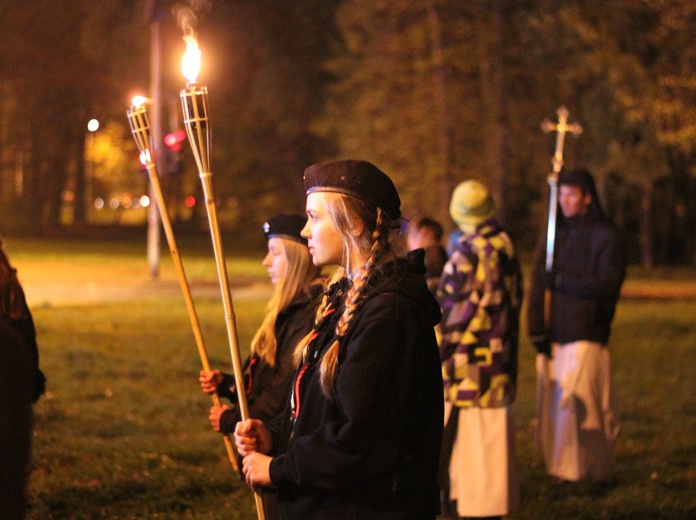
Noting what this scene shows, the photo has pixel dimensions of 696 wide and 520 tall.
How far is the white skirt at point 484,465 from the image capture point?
6.47 meters

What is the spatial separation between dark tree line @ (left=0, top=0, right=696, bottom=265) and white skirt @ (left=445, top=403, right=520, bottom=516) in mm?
20492

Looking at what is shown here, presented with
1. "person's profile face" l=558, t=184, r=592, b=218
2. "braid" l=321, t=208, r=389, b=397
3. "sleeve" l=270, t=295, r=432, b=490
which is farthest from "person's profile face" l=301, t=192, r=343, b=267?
"person's profile face" l=558, t=184, r=592, b=218

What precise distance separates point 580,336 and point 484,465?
1.54 m

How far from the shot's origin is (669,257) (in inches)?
1956

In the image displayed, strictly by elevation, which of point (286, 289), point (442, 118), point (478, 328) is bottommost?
point (478, 328)

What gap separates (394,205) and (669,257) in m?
48.5

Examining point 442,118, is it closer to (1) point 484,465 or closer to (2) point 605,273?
(2) point 605,273

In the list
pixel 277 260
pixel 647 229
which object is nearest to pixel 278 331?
pixel 277 260

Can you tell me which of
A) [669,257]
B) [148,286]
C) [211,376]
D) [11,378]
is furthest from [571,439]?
Answer: [669,257]

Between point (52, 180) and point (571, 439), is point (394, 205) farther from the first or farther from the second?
point (52, 180)

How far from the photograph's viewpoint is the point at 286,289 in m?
4.97

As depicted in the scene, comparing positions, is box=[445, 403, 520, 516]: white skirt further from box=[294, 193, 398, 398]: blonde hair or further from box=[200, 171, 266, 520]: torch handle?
box=[294, 193, 398, 398]: blonde hair

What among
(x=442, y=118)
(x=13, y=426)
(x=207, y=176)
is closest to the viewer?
(x=13, y=426)

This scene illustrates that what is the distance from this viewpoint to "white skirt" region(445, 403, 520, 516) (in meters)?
6.47
